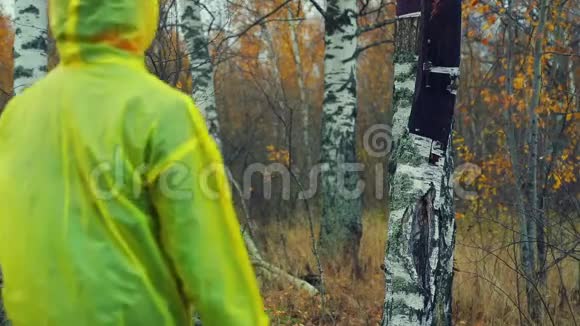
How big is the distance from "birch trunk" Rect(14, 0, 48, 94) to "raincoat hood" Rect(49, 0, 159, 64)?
3637 millimetres

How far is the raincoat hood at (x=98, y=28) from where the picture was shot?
1.46 meters

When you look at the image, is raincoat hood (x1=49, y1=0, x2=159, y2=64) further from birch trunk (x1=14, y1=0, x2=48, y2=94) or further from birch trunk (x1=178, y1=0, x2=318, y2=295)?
birch trunk (x1=178, y1=0, x2=318, y2=295)

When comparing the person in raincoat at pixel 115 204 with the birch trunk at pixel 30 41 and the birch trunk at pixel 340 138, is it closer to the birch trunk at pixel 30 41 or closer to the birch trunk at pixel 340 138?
the birch trunk at pixel 30 41

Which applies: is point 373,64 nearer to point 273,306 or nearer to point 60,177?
point 273,306

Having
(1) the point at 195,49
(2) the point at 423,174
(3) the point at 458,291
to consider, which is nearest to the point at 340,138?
(1) the point at 195,49

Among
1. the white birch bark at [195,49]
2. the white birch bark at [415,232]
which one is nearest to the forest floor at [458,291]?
the white birch bark at [415,232]

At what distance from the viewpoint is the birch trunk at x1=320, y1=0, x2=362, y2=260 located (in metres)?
7.05

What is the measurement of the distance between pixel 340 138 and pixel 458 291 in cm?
262

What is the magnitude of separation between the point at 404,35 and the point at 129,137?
1.98 meters

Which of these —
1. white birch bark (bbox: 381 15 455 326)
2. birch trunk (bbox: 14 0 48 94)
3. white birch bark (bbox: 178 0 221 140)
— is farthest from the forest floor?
birch trunk (bbox: 14 0 48 94)

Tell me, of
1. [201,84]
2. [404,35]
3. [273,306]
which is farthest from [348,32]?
[404,35]

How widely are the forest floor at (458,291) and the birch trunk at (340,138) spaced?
1.04 feet

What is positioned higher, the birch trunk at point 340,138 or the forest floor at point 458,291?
the birch trunk at point 340,138

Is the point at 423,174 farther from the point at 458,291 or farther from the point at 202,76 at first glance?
the point at 202,76
